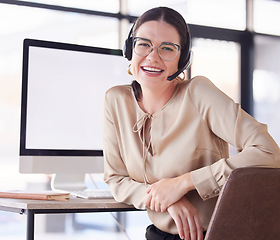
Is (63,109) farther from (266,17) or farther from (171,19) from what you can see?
(266,17)

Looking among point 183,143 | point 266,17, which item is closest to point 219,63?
point 266,17

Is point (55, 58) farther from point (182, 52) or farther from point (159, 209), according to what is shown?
point (159, 209)

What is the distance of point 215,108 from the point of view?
4.58 feet

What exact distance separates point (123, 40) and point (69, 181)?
3061mm

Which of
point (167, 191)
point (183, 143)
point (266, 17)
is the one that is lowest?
point (167, 191)

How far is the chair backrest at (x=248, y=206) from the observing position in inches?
39.5

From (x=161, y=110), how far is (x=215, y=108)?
0.20 m

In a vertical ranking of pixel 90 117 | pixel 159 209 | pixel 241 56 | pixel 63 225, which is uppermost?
pixel 241 56

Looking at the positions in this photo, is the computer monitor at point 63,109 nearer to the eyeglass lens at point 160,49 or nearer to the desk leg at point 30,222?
the desk leg at point 30,222

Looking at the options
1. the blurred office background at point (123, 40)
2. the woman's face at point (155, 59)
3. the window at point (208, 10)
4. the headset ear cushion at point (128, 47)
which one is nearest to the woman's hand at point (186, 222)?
the woman's face at point (155, 59)

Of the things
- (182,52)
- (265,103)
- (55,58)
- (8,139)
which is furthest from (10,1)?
(182,52)

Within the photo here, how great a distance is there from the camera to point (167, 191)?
1.36 m

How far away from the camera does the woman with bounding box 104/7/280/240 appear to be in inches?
52.6

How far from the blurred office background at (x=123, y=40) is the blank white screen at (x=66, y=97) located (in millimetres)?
2460
